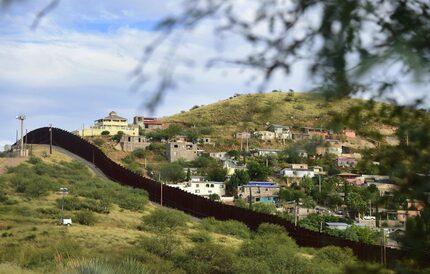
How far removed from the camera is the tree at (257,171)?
81875mm

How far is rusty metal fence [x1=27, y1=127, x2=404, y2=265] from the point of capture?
89.0 feet

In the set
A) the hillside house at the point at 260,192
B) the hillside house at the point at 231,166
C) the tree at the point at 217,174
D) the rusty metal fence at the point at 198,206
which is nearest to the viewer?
the rusty metal fence at the point at 198,206

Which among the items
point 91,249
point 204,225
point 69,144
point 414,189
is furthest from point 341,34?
point 69,144

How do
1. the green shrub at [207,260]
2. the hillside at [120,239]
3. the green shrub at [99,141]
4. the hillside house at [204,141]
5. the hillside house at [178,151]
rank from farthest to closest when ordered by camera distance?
the hillside house at [204,141], the green shrub at [99,141], the hillside house at [178,151], the green shrub at [207,260], the hillside at [120,239]

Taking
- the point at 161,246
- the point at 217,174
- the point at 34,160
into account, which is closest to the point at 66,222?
the point at 161,246

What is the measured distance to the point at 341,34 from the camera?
3275mm

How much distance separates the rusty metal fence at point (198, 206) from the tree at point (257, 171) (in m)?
20.8

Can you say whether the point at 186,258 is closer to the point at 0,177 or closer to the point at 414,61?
the point at 414,61

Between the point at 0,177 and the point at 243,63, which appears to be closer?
the point at 243,63

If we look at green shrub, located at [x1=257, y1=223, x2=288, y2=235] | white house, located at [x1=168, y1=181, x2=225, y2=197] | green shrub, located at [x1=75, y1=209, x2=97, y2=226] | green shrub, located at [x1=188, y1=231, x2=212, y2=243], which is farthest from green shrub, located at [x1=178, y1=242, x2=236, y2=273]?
white house, located at [x1=168, y1=181, x2=225, y2=197]

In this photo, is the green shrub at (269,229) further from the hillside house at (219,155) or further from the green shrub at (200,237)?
the hillside house at (219,155)

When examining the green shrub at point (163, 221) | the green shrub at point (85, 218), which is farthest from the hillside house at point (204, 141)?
the green shrub at point (85, 218)

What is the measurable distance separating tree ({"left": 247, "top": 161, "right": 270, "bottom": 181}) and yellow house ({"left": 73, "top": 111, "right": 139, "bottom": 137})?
31.8m

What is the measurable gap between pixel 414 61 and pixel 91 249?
23718 millimetres
